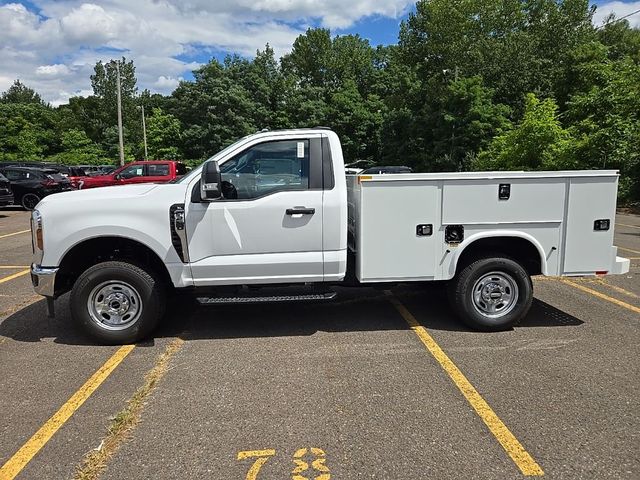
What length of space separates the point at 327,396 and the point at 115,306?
245 cm

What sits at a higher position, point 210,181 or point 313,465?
point 210,181

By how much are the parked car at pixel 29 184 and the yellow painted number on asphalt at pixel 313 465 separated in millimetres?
20454

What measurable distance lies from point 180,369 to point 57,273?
1.65 m

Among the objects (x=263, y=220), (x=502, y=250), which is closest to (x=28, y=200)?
(x=263, y=220)

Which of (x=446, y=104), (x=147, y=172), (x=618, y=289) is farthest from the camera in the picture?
(x=446, y=104)

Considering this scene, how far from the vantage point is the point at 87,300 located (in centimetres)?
515

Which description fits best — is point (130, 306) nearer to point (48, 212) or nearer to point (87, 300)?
point (87, 300)

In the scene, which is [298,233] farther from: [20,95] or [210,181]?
[20,95]

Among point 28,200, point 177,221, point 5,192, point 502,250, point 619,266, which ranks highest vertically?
point 177,221

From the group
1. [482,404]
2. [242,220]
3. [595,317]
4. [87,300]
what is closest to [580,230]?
[595,317]

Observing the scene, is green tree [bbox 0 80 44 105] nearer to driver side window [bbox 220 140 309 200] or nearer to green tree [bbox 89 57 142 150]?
green tree [bbox 89 57 142 150]

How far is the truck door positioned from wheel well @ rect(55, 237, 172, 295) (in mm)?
584

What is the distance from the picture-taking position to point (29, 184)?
20797mm

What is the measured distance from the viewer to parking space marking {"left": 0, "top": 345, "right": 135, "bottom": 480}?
3203 mm
